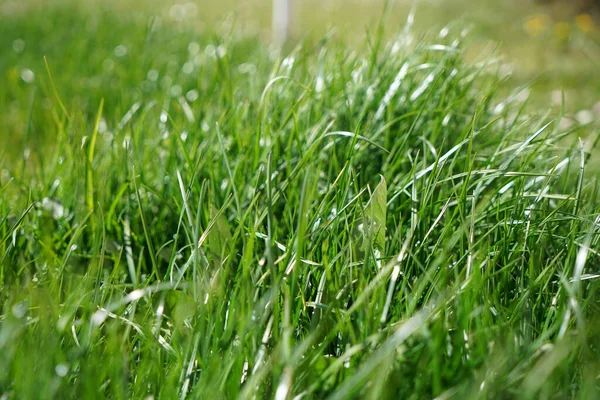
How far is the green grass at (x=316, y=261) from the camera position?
35.0 inches

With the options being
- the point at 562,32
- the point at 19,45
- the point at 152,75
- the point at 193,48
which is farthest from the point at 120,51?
the point at 562,32

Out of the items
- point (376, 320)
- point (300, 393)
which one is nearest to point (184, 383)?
point (300, 393)

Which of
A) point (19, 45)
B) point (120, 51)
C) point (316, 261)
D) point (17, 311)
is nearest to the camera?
point (17, 311)

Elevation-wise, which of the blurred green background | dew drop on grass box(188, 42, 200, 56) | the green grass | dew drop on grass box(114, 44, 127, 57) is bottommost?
the blurred green background

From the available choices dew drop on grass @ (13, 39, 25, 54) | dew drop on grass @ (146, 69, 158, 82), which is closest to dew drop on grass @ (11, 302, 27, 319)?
dew drop on grass @ (146, 69, 158, 82)

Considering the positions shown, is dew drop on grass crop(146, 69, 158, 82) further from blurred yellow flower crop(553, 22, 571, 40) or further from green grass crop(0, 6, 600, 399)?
blurred yellow flower crop(553, 22, 571, 40)

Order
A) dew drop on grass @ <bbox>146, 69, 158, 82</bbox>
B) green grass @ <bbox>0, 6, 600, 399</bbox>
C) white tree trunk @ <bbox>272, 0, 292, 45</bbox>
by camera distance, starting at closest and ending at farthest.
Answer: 1. green grass @ <bbox>0, 6, 600, 399</bbox>
2. dew drop on grass @ <bbox>146, 69, 158, 82</bbox>
3. white tree trunk @ <bbox>272, 0, 292, 45</bbox>

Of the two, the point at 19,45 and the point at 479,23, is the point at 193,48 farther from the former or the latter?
the point at 479,23

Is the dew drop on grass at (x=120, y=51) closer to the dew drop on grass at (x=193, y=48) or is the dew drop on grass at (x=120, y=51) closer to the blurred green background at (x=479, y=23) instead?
the blurred green background at (x=479, y=23)

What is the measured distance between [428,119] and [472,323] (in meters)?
0.79

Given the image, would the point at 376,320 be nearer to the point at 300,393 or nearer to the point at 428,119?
the point at 300,393

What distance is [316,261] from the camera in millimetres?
1211

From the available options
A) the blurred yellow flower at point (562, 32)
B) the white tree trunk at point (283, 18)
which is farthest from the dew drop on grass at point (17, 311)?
the blurred yellow flower at point (562, 32)

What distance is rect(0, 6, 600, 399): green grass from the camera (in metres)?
0.89
